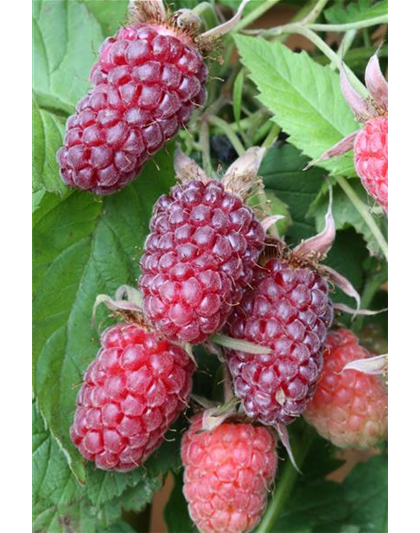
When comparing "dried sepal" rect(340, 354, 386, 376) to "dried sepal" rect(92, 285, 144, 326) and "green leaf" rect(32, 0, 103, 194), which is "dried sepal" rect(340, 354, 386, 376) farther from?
"green leaf" rect(32, 0, 103, 194)

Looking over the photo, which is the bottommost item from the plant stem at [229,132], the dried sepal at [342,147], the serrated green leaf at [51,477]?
the serrated green leaf at [51,477]

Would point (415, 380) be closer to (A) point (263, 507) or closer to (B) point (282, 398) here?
(B) point (282, 398)

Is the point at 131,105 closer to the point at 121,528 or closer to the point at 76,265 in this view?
the point at 76,265

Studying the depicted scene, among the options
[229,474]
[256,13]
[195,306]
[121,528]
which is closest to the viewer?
[195,306]

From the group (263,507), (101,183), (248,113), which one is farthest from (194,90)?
(263,507)

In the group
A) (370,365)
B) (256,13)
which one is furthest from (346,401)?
(256,13)

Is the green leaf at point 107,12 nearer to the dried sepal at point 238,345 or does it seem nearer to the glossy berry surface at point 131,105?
the glossy berry surface at point 131,105

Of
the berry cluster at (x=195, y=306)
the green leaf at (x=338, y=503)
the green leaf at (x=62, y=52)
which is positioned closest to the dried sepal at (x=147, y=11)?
the berry cluster at (x=195, y=306)
